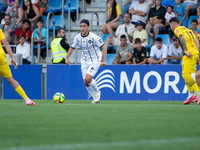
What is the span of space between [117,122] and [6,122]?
153 centimetres

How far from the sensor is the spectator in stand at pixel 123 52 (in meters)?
13.2

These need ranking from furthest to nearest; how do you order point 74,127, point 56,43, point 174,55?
point 174,55
point 56,43
point 74,127

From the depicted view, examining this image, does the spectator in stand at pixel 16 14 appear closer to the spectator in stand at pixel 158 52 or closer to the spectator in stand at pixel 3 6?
the spectator in stand at pixel 3 6

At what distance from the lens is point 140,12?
15070 millimetres

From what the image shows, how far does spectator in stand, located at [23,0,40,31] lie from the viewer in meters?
16.0

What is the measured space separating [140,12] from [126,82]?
379 cm

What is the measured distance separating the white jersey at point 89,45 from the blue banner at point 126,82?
2.89m

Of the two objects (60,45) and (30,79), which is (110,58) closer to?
(60,45)

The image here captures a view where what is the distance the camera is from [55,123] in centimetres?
516

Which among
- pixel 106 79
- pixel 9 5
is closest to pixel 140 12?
pixel 106 79

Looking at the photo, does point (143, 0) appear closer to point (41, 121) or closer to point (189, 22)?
point (189, 22)

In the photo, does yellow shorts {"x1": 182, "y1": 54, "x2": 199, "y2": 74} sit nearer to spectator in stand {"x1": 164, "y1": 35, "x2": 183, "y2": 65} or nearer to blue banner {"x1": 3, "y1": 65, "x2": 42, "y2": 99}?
spectator in stand {"x1": 164, "y1": 35, "x2": 183, "y2": 65}

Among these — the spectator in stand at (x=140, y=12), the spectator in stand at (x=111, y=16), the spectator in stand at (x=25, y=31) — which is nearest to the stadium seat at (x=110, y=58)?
the spectator in stand at (x=111, y=16)

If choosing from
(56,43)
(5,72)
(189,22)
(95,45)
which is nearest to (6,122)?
(5,72)
